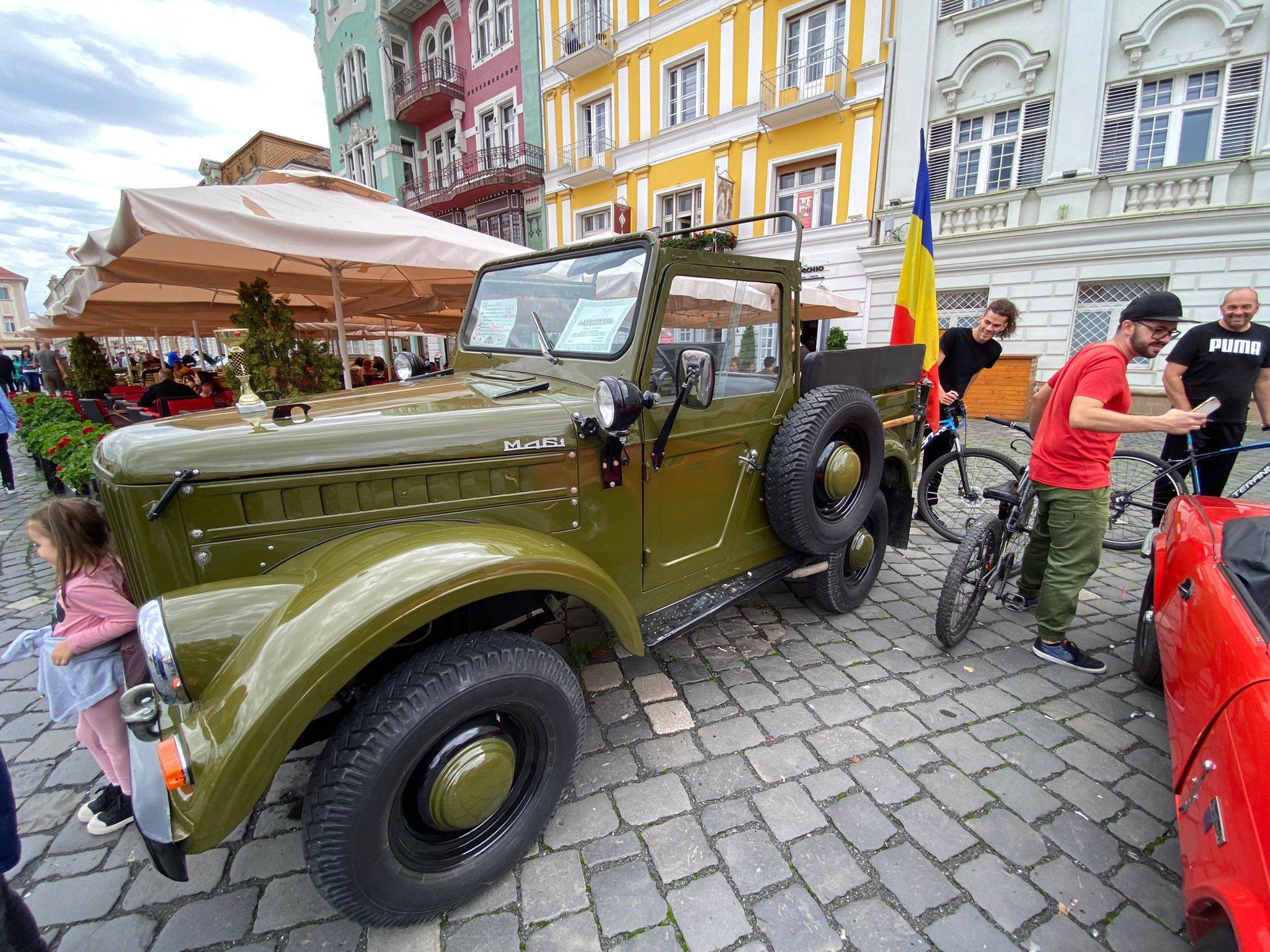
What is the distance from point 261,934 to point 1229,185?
1428 centimetres

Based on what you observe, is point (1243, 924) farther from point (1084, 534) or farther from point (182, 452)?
point (182, 452)

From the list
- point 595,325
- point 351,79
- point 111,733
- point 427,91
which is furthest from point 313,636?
point 351,79

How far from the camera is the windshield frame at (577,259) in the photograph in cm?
234

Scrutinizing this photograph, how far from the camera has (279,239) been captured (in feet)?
13.2

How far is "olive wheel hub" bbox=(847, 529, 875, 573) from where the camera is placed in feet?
11.3

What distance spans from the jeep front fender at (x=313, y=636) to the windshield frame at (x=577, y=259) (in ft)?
3.28

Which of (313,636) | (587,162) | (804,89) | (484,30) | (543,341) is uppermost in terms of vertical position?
(484,30)

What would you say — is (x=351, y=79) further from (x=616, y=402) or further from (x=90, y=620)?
(x=616, y=402)

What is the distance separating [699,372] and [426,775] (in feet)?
5.22

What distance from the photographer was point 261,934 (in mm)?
1681

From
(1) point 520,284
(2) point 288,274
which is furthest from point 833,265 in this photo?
(1) point 520,284

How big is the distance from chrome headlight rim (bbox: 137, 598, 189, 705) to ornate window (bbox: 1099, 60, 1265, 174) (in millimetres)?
13871

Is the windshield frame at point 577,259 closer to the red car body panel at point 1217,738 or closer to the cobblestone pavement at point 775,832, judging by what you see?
the cobblestone pavement at point 775,832

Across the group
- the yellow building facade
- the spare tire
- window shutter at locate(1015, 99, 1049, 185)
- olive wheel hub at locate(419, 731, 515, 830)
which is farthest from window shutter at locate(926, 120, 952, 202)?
olive wheel hub at locate(419, 731, 515, 830)
